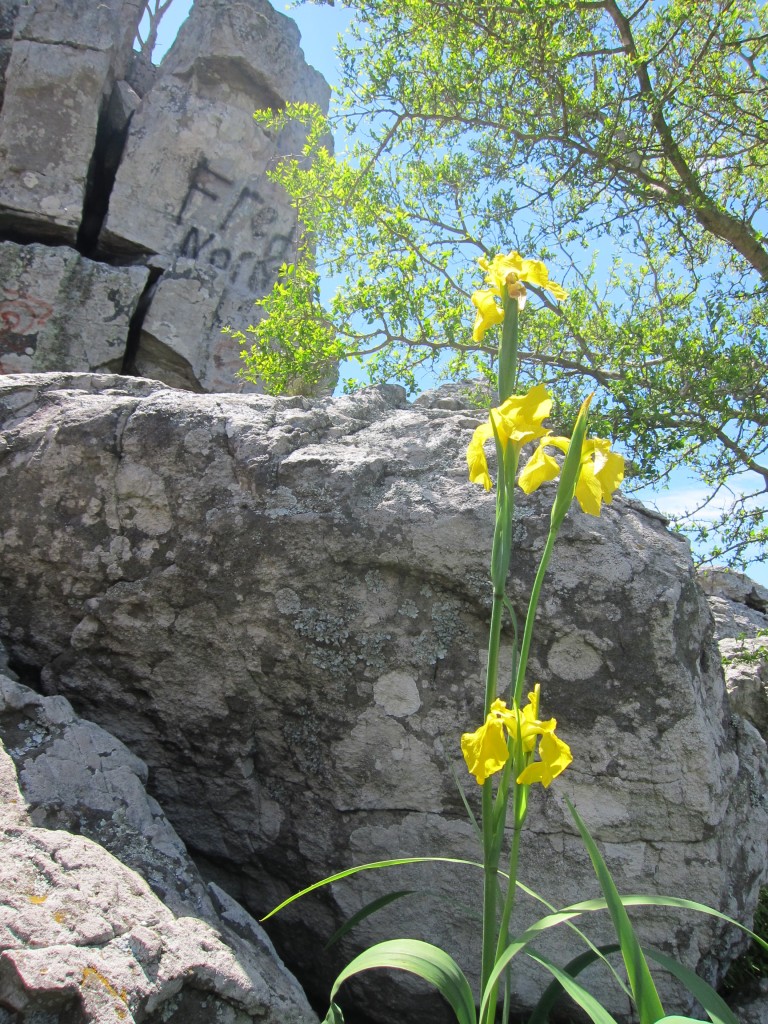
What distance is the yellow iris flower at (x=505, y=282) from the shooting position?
Result: 1.44 meters

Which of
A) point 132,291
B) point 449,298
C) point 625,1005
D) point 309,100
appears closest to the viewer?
point 625,1005

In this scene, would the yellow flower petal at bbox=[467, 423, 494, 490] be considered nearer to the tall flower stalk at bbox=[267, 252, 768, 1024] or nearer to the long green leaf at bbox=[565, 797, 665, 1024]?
the tall flower stalk at bbox=[267, 252, 768, 1024]

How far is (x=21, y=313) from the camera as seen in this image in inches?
320

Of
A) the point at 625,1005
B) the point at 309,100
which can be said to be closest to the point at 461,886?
the point at 625,1005

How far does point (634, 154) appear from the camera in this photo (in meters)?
5.35

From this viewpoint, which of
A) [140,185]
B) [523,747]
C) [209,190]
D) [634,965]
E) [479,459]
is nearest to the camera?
[634,965]

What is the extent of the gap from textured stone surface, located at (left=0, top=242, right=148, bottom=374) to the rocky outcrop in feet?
20.2

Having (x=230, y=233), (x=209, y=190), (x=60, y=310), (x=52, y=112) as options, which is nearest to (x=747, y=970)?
(x=60, y=310)

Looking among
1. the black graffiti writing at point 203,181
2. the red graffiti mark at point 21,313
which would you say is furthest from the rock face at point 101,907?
the black graffiti writing at point 203,181

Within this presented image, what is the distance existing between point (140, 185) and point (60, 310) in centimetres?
193

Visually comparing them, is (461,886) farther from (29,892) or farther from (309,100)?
(309,100)

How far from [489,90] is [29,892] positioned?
5.28 metres

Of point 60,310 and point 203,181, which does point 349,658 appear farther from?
point 203,181

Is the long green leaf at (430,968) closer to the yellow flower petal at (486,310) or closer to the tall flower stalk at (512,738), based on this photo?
the tall flower stalk at (512,738)
